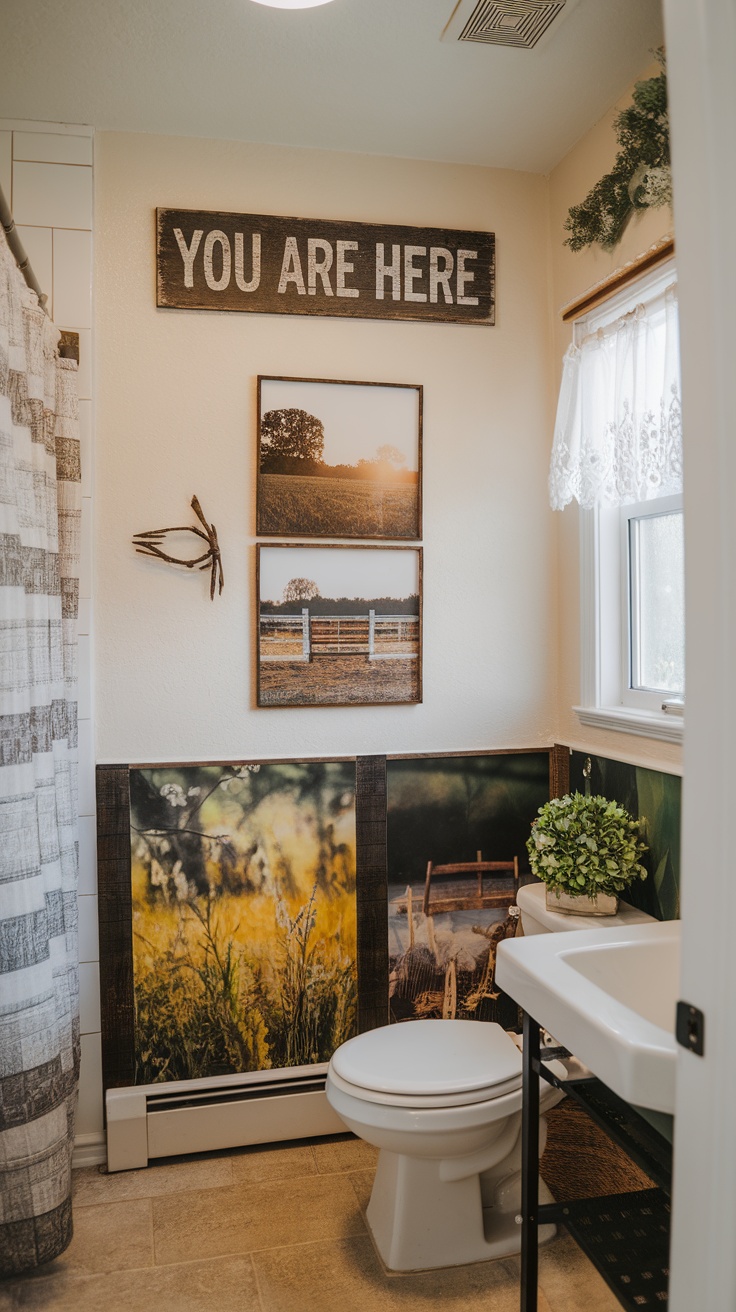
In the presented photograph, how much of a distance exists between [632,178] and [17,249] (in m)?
1.38

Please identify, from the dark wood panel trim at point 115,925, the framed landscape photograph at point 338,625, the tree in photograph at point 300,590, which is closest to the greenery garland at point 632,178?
the framed landscape photograph at point 338,625

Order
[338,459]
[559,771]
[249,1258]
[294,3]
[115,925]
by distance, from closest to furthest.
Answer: [294,3] < [249,1258] < [115,925] < [338,459] < [559,771]

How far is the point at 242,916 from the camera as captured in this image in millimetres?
2373

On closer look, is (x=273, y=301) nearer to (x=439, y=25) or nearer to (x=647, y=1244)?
(x=439, y=25)

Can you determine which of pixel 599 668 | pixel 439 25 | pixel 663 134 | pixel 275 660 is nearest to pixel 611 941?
pixel 599 668

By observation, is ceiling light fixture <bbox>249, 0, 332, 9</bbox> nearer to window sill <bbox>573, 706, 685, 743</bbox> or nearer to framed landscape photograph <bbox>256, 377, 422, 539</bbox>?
framed landscape photograph <bbox>256, 377, 422, 539</bbox>

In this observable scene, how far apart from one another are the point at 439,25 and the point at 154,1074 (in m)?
2.53

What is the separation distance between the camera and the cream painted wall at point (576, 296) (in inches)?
84.2

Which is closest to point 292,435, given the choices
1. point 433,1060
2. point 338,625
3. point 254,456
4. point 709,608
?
point 254,456

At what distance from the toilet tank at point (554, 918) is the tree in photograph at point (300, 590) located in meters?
0.94

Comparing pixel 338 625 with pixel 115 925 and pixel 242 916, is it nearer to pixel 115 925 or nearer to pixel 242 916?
pixel 242 916

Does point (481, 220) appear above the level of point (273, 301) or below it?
above

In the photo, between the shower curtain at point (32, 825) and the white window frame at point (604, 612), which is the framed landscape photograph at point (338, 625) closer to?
the white window frame at point (604, 612)

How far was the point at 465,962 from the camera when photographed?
2.51 meters
